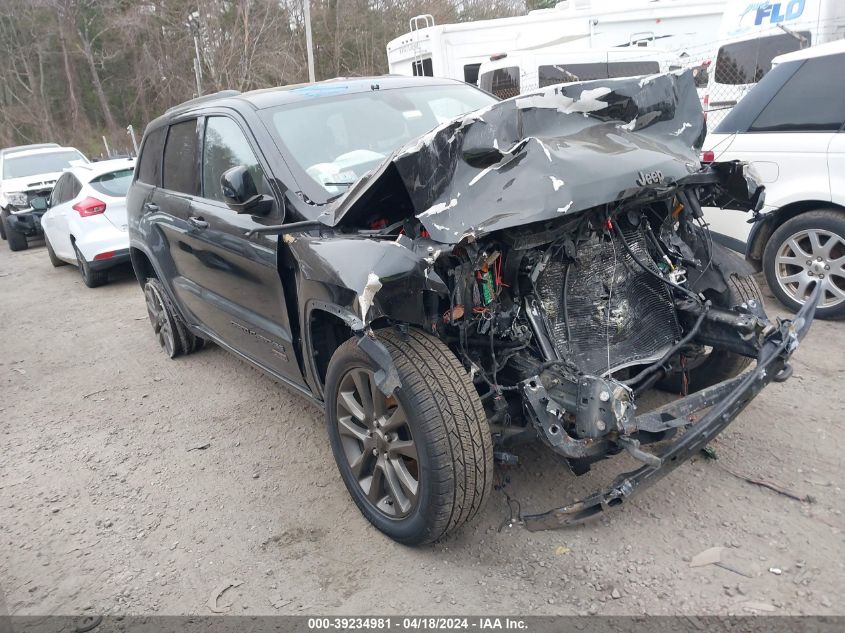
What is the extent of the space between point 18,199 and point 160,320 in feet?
29.8

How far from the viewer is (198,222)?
397 centimetres

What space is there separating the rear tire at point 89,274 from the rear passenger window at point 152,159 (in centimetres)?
371

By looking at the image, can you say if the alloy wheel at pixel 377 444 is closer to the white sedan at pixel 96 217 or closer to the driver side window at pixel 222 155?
the driver side window at pixel 222 155

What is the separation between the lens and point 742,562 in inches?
100

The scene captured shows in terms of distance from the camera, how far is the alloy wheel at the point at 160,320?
547 cm

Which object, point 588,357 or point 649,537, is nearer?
point 649,537

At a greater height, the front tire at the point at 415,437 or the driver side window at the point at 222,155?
the driver side window at the point at 222,155

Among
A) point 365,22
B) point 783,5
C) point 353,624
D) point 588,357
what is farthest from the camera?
point 365,22

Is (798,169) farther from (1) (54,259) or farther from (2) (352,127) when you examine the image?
(1) (54,259)

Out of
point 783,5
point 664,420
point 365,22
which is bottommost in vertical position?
point 664,420

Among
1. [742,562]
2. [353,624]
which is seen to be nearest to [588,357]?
[742,562]

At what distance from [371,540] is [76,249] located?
7324 mm

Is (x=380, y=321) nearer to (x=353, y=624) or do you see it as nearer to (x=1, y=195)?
(x=353, y=624)

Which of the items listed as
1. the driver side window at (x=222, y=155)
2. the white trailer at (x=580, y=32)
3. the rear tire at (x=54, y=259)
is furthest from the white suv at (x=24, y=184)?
the driver side window at (x=222, y=155)
